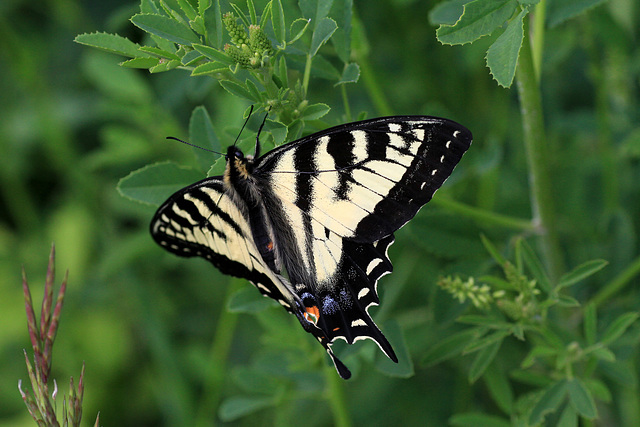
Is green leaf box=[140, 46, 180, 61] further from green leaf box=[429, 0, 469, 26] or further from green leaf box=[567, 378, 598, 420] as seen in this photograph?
green leaf box=[567, 378, 598, 420]

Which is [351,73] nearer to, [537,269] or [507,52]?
[507,52]

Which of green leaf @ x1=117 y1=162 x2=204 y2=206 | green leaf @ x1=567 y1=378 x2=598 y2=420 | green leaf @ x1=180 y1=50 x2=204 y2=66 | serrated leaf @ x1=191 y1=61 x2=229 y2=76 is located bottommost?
green leaf @ x1=567 y1=378 x2=598 y2=420

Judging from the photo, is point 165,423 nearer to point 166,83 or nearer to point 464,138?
point 166,83

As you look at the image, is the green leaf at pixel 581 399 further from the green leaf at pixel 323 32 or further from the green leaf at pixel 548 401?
the green leaf at pixel 323 32

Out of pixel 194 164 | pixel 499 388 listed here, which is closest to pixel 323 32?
pixel 499 388

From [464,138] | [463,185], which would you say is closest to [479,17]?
[464,138]

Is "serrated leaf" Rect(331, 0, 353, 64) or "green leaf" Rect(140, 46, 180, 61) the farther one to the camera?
"serrated leaf" Rect(331, 0, 353, 64)

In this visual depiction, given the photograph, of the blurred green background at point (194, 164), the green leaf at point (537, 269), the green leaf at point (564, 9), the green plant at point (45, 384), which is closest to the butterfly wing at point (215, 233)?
the blurred green background at point (194, 164)

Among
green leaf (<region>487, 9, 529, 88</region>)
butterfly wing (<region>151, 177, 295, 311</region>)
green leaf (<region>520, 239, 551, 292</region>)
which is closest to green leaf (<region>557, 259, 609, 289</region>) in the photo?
green leaf (<region>520, 239, 551, 292</region>)
